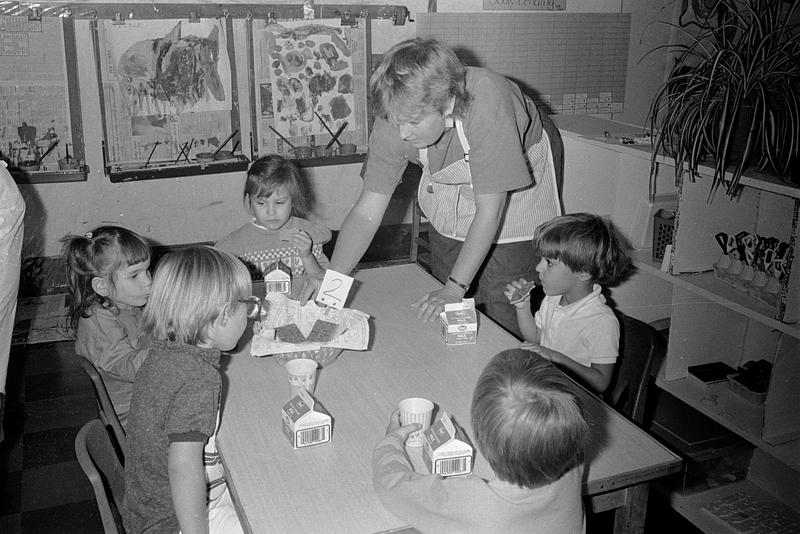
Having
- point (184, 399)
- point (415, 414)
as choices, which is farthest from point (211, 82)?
point (415, 414)

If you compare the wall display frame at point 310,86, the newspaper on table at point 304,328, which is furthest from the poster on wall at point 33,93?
the newspaper on table at point 304,328

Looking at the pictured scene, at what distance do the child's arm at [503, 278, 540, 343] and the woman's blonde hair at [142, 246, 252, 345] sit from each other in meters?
1.03

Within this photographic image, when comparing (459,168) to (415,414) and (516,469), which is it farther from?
Answer: (516,469)

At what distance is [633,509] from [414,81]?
1.23 m

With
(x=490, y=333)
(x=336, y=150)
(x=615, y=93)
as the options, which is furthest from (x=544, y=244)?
(x=615, y=93)

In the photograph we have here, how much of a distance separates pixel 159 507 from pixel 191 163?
112 inches

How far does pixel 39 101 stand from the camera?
12.9 ft

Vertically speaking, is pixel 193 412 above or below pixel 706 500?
above

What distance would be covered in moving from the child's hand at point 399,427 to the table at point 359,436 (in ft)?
0.26

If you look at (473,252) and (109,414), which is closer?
(109,414)

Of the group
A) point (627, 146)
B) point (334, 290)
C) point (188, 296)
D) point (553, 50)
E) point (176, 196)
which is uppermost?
point (553, 50)

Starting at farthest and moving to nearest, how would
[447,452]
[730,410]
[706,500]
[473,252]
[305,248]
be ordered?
[730,410], [305,248], [706,500], [473,252], [447,452]

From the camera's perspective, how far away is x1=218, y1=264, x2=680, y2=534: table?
1.51 m

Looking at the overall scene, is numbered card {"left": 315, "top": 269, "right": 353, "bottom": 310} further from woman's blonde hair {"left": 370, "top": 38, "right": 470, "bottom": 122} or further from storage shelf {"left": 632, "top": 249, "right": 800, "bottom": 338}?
storage shelf {"left": 632, "top": 249, "right": 800, "bottom": 338}
